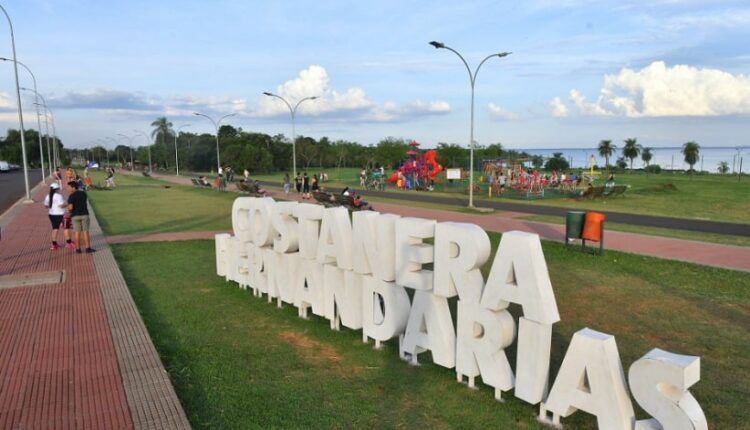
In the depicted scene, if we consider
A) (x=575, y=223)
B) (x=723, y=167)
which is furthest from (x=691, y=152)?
(x=575, y=223)

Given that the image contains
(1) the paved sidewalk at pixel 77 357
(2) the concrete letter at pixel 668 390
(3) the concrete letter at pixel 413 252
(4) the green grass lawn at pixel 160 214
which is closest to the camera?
(2) the concrete letter at pixel 668 390

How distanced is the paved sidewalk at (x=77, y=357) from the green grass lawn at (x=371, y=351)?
0.29m

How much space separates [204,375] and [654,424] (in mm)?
4126

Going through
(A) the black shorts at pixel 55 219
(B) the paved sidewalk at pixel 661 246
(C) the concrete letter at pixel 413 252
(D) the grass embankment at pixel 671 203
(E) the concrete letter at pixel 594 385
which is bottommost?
(D) the grass embankment at pixel 671 203

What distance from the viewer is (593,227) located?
1140 cm

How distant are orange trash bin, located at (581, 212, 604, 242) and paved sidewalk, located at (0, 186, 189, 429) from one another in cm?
919

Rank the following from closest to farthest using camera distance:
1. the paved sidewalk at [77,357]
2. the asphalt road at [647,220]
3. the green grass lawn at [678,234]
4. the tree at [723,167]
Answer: the paved sidewalk at [77,357]
the green grass lawn at [678,234]
the asphalt road at [647,220]
the tree at [723,167]

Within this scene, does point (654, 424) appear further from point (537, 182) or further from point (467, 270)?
point (537, 182)

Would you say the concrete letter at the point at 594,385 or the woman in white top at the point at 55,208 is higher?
the woman in white top at the point at 55,208

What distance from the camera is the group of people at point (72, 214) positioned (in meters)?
11.2

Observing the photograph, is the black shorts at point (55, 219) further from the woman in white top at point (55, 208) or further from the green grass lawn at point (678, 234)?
the green grass lawn at point (678, 234)

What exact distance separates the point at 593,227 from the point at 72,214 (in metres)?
11.4

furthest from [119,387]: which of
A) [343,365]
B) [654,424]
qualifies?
[654,424]

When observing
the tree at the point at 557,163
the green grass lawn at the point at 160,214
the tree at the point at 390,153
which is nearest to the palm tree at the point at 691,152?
the tree at the point at 557,163
